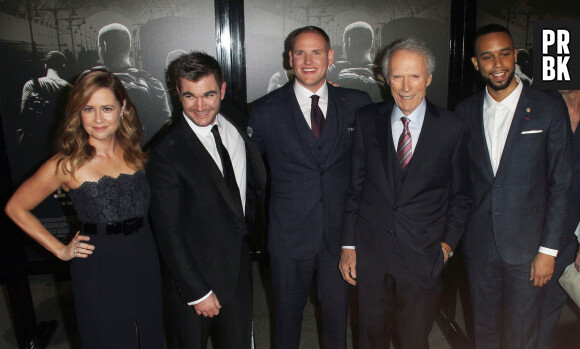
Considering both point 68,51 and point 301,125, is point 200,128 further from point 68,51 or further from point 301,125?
point 68,51

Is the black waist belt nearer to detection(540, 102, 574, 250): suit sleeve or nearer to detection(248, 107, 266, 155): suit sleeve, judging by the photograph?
detection(248, 107, 266, 155): suit sleeve

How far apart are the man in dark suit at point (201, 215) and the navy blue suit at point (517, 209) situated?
51.4 inches

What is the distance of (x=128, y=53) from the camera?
3756 mm

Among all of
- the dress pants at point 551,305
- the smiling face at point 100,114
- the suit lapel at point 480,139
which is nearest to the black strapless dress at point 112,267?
the smiling face at point 100,114

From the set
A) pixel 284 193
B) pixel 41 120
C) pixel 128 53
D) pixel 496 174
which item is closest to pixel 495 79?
pixel 496 174

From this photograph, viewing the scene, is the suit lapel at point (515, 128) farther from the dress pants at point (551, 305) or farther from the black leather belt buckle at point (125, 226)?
the black leather belt buckle at point (125, 226)

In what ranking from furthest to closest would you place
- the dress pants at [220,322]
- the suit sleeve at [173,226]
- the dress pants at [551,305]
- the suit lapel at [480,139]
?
the dress pants at [551,305]
the suit lapel at [480,139]
the dress pants at [220,322]
the suit sleeve at [173,226]

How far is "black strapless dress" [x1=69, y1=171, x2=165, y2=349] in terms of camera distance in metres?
2.15

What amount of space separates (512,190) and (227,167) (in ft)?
4.96

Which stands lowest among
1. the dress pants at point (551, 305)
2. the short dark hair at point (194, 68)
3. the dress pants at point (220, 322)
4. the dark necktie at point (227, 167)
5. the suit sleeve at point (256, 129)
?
the dress pants at point (551, 305)

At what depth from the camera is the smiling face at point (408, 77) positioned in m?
2.16

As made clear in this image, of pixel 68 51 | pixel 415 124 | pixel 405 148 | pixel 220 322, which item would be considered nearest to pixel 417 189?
pixel 405 148

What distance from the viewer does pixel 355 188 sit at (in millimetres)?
2381

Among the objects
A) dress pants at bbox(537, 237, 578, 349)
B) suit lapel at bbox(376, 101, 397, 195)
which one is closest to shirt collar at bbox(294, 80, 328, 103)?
suit lapel at bbox(376, 101, 397, 195)
